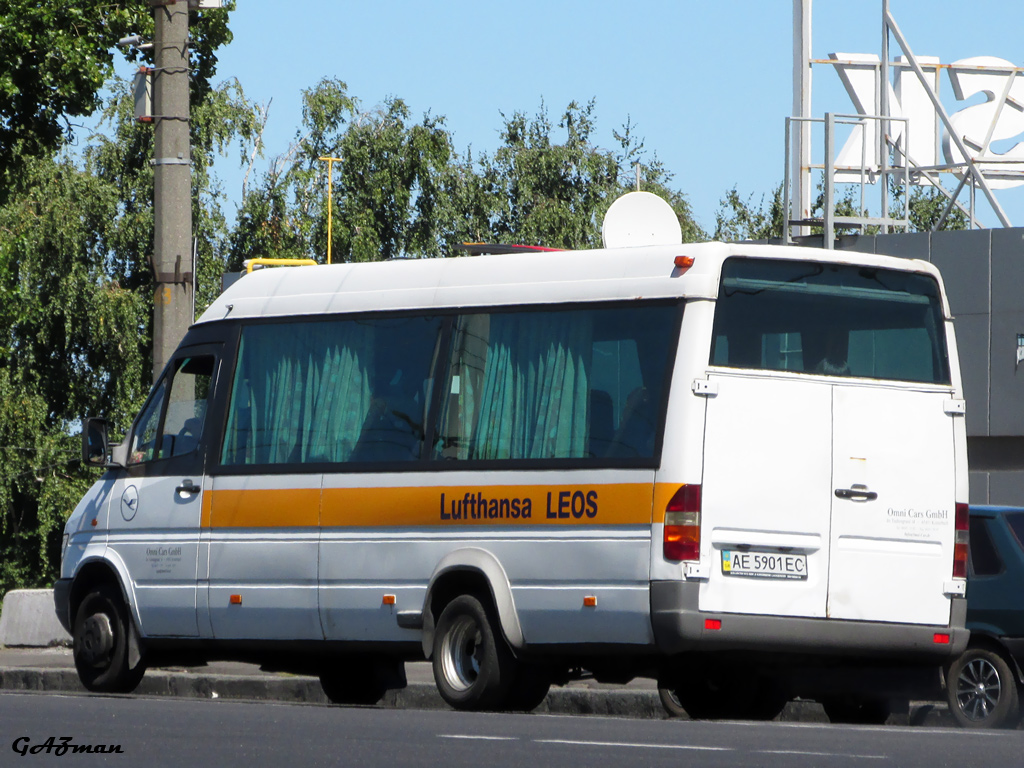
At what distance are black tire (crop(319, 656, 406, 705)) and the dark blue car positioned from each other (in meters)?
3.70

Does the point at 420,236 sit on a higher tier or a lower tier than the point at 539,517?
higher

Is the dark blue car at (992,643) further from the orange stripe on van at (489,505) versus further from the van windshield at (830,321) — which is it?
the orange stripe on van at (489,505)

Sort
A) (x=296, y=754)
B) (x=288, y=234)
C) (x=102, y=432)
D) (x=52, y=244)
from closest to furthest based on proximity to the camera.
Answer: (x=296, y=754) < (x=102, y=432) < (x=52, y=244) < (x=288, y=234)

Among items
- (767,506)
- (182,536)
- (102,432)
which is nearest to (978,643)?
(767,506)

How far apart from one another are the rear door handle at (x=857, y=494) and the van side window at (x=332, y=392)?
8.14 ft

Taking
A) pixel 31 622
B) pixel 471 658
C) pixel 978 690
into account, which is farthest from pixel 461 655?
pixel 31 622

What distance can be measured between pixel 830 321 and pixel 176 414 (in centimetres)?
452

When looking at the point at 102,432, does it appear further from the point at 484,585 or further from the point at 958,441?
the point at 958,441

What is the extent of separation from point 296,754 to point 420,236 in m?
41.0

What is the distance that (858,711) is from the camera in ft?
39.8

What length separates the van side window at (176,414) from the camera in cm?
1228

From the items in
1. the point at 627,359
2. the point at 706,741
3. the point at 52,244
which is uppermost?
the point at 52,244

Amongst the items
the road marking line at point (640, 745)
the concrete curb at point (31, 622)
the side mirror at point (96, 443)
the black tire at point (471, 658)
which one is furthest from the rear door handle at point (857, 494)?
the concrete curb at point (31, 622)

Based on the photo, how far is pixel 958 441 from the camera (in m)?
10.5
